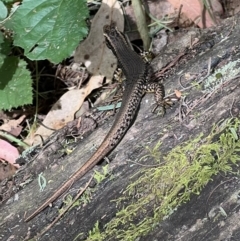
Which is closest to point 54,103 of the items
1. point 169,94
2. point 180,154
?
point 169,94

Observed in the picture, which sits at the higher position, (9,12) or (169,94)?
(9,12)

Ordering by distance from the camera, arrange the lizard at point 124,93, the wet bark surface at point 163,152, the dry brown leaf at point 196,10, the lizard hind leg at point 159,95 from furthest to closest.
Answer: the dry brown leaf at point 196,10
the lizard hind leg at point 159,95
the lizard at point 124,93
the wet bark surface at point 163,152

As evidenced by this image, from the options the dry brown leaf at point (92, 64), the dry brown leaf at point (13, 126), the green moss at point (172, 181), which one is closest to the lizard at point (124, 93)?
the dry brown leaf at point (92, 64)

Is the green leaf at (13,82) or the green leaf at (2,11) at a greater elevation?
the green leaf at (2,11)

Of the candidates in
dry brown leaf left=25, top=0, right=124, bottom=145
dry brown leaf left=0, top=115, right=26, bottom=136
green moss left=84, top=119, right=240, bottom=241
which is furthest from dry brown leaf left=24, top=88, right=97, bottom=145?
green moss left=84, top=119, right=240, bottom=241

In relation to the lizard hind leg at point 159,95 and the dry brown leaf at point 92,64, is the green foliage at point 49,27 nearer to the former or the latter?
the lizard hind leg at point 159,95

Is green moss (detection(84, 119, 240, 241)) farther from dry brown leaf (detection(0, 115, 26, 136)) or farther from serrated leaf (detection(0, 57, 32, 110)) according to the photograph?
dry brown leaf (detection(0, 115, 26, 136))

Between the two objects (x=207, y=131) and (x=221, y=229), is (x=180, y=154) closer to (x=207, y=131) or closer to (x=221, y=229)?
(x=207, y=131)
